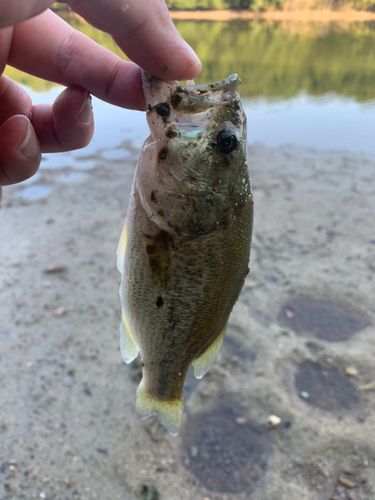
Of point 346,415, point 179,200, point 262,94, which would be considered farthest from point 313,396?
point 262,94

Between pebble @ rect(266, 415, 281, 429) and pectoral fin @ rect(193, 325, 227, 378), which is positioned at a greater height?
pectoral fin @ rect(193, 325, 227, 378)

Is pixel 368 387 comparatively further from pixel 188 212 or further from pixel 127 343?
→ pixel 188 212

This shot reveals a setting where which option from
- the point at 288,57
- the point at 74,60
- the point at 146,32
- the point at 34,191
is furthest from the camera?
the point at 288,57

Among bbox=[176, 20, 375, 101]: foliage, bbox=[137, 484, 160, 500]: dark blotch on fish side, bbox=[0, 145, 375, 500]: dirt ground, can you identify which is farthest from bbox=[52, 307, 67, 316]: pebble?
bbox=[176, 20, 375, 101]: foliage

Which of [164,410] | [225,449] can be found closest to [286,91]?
[225,449]

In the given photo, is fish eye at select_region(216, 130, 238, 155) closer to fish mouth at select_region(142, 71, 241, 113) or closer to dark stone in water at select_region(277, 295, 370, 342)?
fish mouth at select_region(142, 71, 241, 113)

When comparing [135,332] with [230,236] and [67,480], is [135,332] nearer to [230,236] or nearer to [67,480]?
[230,236]
